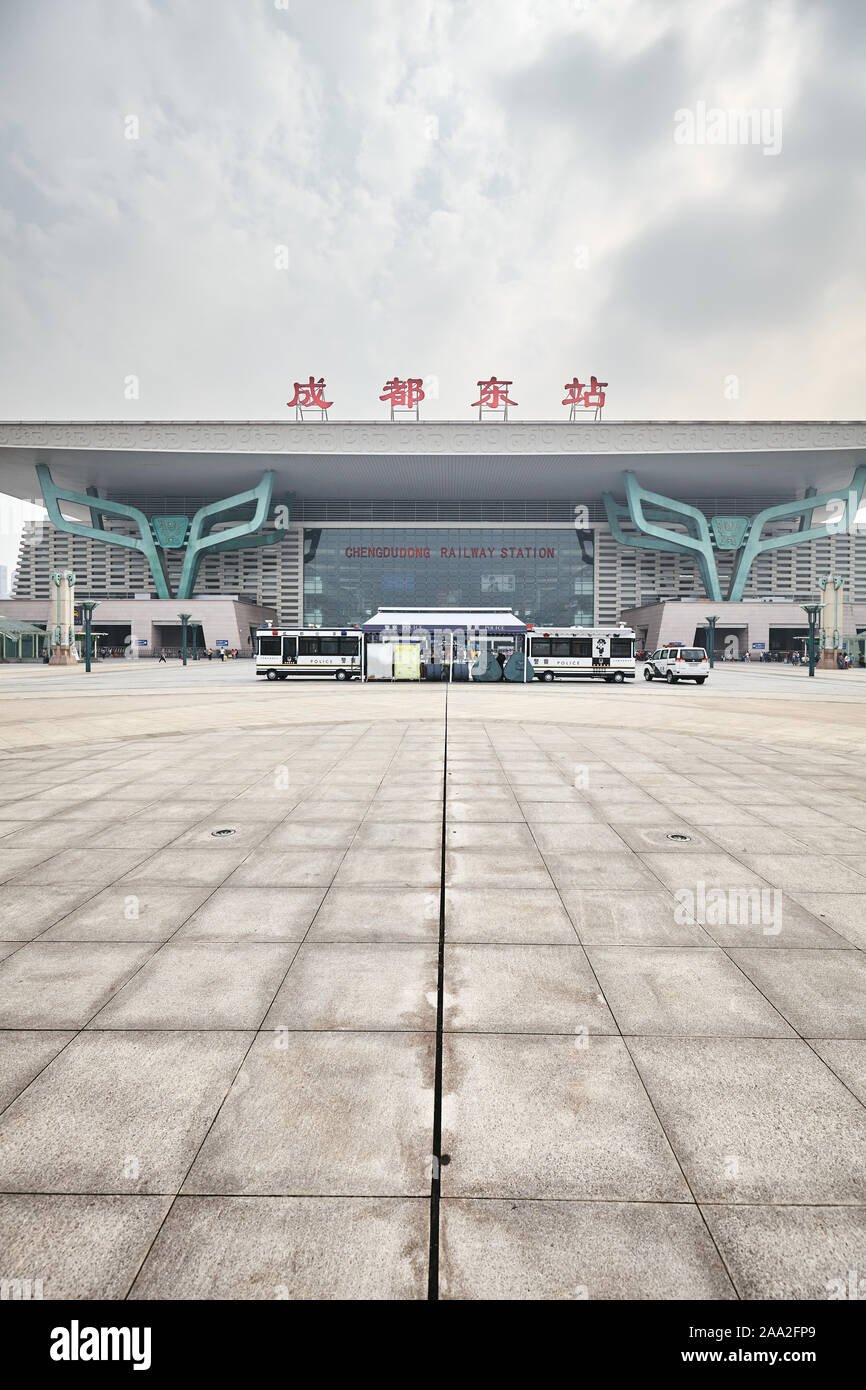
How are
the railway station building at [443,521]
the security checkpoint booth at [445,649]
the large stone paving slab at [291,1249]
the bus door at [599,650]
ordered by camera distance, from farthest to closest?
the railway station building at [443,521] → the bus door at [599,650] → the security checkpoint booth at [445,649] → the large stone paving slab at [291,1249]

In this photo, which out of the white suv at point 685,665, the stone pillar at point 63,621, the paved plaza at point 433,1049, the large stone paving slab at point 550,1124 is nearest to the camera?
the paved plaza at point 433,1049

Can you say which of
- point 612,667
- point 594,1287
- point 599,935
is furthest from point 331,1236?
point 612,667

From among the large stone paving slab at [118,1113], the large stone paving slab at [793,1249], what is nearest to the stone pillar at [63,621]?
the large stone paving slab at [118,1113]

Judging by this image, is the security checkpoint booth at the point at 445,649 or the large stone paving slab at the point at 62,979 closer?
the large stone paving slab at the point at 62,979

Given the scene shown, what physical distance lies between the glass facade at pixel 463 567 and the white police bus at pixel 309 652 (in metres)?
42.1

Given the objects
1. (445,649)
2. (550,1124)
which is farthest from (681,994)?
(445,649)

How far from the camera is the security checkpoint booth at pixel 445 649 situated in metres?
36.6

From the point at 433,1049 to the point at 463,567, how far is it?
257 ft

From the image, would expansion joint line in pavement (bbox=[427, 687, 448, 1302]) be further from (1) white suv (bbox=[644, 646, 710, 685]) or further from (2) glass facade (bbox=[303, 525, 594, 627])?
(2) glass facade (bbox=[303, 525, 594, 627])

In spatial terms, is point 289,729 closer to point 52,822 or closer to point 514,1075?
point 52,822

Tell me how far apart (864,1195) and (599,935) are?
2.38 meters

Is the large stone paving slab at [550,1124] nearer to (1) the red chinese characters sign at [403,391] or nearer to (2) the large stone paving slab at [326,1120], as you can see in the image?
(2) the large stone paving slab at [326,1120]

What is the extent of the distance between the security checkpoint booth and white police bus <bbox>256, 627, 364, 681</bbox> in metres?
1.00

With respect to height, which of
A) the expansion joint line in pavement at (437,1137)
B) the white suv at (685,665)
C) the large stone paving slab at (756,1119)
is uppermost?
the white suv at (685,665)
